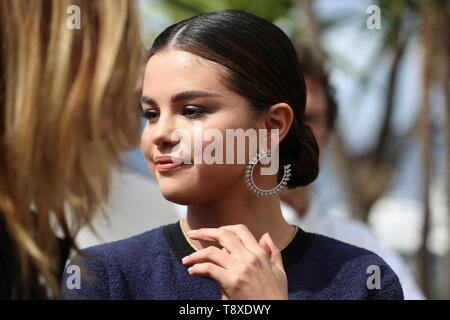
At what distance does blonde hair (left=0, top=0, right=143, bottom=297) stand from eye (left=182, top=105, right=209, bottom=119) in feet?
1.06

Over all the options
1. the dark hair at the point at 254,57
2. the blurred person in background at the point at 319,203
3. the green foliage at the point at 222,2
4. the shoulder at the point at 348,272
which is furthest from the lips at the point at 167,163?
the green foliage at the point at 222,2

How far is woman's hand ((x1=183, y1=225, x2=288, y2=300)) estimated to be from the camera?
1.25m

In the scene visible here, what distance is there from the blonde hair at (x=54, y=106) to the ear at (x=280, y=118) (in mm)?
453

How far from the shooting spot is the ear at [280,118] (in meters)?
1.36

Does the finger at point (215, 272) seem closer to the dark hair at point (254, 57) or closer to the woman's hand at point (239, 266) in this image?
the woman's hand at point (239, 266)

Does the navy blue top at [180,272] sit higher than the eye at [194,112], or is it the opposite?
the eye at [194,112]

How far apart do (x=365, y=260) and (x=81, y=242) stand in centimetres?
81

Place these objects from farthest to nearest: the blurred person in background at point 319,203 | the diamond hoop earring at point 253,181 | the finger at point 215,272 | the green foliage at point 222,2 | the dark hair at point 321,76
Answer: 1. the green foliage at point 222,2
2. the dark hair at point 321,76
3. the blurred person in background at point 319,203
4. the diamond hoop earring at point 253,181
5. the finger at point 215,272

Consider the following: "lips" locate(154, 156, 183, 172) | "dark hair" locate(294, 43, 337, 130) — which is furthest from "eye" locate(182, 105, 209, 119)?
"dark hair" locate(294, 43, 337, 130)

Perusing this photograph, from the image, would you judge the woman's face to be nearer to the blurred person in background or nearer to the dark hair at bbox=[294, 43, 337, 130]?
the blurred person in background

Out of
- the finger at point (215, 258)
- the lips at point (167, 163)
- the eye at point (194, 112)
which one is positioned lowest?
the finger at point (215, 258)

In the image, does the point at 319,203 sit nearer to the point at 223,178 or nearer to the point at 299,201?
the point at 299,201

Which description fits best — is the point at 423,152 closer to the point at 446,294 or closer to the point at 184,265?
the point at 446,294

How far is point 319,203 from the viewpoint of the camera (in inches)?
92.4
